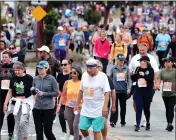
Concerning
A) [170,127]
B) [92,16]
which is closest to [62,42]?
[170,127]

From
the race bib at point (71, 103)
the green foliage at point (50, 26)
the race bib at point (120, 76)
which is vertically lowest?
the race bib at point (71, 103)

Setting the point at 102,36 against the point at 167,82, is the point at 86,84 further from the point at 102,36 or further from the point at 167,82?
the point at 102,36

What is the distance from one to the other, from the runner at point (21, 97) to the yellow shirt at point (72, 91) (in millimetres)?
671

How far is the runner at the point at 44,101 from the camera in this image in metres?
13.2

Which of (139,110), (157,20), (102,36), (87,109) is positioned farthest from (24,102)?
(157,20)

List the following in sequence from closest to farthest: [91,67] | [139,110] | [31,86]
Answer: [91,67], [31,86], [139,110]

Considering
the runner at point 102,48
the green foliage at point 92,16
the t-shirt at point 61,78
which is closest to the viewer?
the t-shirt at point 61,78

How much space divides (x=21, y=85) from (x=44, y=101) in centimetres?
59

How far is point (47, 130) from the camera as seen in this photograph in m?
13.3

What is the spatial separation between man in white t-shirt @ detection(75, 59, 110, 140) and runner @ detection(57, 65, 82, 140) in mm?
594

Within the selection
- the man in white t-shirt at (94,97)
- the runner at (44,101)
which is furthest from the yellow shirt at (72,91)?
→ the man in white t-shirt at (94,97)

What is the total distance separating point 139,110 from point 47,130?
3779 millimetres

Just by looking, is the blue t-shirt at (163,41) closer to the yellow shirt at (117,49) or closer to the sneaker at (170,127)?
the yellow shirt at (117,49)

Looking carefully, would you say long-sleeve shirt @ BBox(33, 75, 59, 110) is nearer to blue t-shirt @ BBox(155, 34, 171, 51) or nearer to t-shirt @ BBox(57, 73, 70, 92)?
t-shirt @ BBox(57, 73, 70, 92)
